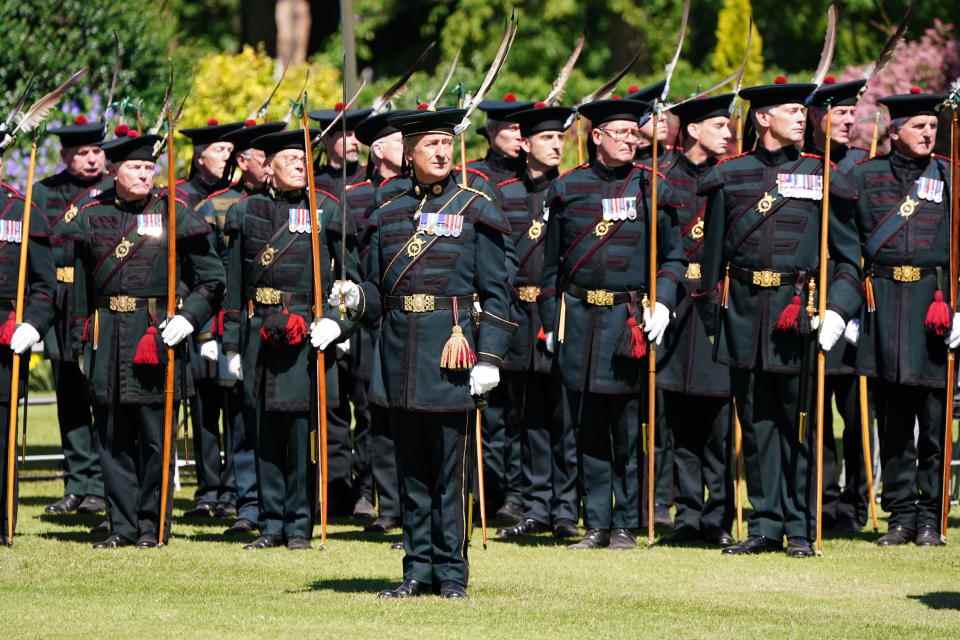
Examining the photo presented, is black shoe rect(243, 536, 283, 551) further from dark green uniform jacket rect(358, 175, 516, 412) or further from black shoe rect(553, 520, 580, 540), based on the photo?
dark green uniform jacket rect(358, 175, 516, 412)

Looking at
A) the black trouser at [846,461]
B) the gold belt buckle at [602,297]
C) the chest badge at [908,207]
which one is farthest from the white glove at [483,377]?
the black trouser at [846,461]

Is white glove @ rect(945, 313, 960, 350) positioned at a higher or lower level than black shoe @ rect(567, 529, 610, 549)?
higher

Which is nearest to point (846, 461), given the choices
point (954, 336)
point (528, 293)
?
point (954, 336)

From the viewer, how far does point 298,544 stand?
38.8ft

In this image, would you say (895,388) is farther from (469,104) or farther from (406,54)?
(406,54)

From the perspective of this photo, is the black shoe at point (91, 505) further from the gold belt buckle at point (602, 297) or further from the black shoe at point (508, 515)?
the gold belt buckle at point (602, 297)

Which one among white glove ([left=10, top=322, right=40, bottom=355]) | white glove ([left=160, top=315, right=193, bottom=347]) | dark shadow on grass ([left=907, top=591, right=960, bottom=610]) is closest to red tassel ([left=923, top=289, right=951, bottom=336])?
dark shadow on grass ([left=907, top=591, right=960, bottom=610])

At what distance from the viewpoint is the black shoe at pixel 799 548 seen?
37.3 feet

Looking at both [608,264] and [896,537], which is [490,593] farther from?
[896,537]

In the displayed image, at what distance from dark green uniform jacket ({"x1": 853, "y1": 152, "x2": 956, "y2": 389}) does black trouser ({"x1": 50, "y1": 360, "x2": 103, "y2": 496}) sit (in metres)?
4.91

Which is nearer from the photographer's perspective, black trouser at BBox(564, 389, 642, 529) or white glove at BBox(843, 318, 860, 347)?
black trouser at BBox(564, 389, 642, 529)

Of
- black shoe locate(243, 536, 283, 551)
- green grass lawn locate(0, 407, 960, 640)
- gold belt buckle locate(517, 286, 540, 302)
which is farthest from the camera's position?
gold belt buckle locate(517, 286, 540, 302)

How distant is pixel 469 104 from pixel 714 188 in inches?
52.4

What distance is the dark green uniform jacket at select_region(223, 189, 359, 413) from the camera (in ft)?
38.8
